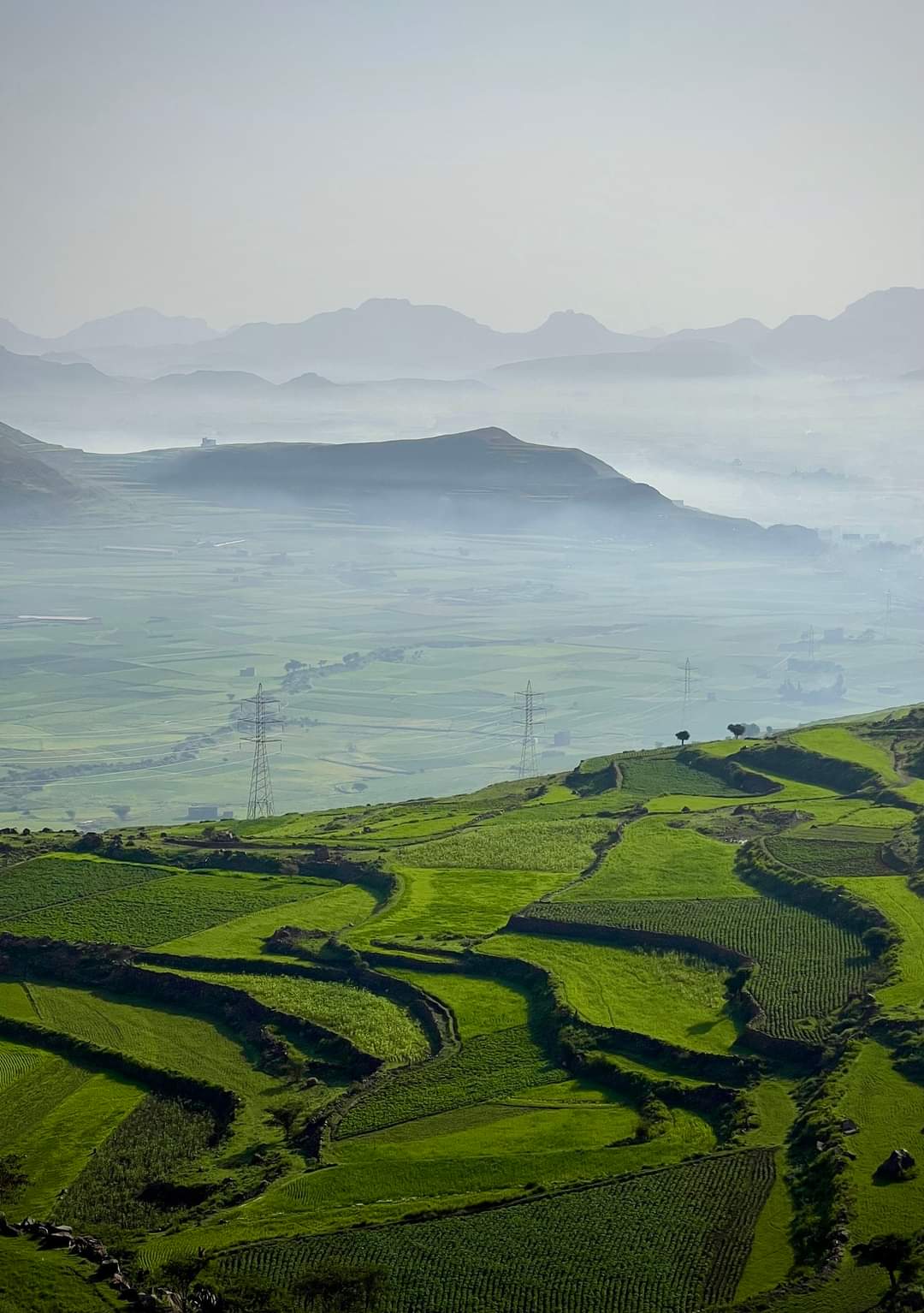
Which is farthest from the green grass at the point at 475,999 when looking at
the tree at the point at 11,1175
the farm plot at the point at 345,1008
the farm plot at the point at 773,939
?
the tree at the point at 11,1175

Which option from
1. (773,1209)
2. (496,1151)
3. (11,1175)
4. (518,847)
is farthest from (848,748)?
(11,1175)

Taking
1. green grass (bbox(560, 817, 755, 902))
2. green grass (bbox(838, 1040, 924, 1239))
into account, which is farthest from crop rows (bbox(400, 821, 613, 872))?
green grass (bbox(838, 1040, 924, 1239))

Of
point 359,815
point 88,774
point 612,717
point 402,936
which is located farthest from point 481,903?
point 612,717

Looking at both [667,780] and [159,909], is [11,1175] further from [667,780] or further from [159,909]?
[667,780]

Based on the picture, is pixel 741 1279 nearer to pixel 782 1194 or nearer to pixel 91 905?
pixel 782 1194

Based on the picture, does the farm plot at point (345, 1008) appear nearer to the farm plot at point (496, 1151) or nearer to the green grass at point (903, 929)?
the farm plot at point (496, 1151)
